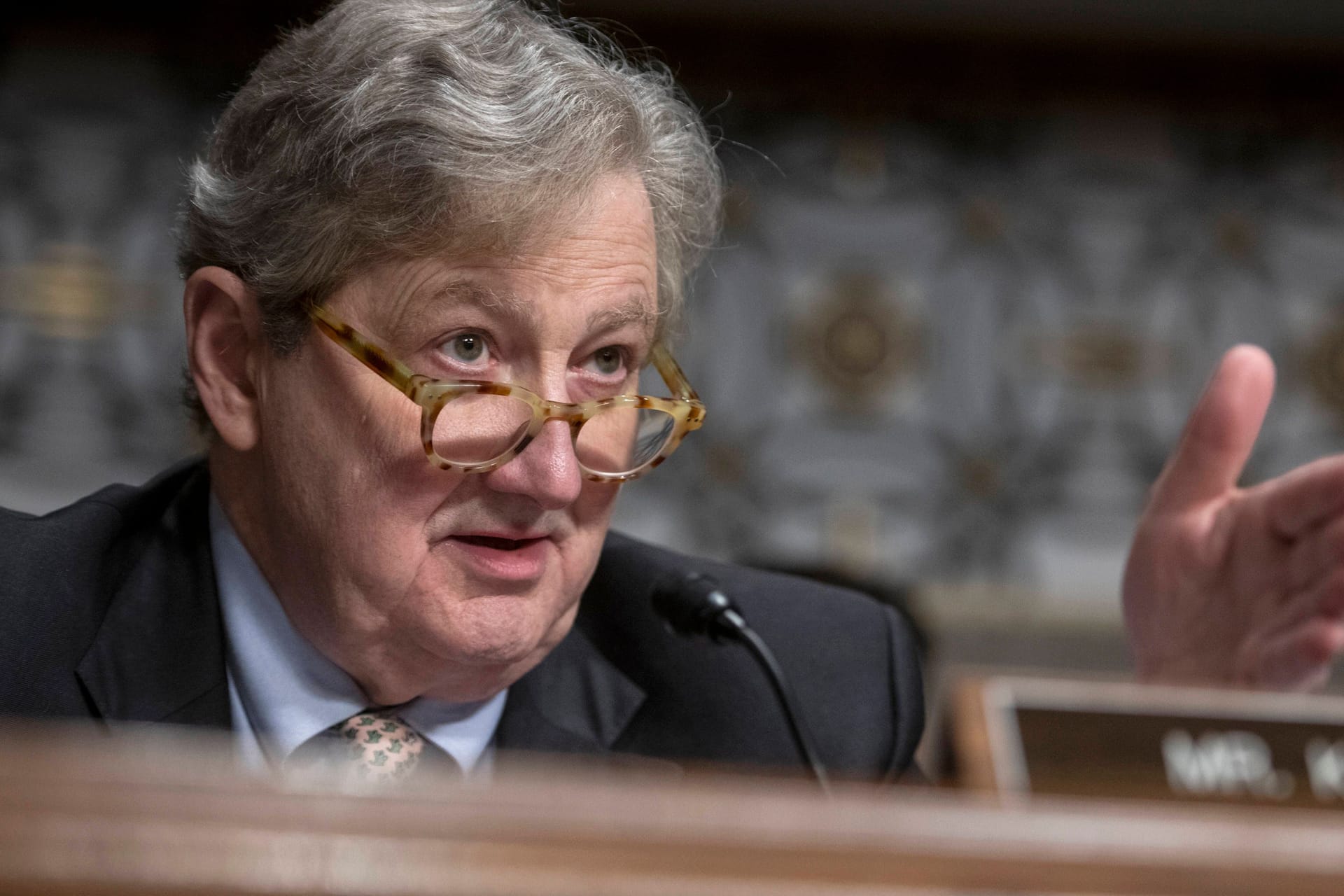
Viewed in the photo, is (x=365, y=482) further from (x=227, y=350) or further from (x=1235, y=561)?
(x=1235, y=561)

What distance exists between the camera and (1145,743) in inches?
33.4

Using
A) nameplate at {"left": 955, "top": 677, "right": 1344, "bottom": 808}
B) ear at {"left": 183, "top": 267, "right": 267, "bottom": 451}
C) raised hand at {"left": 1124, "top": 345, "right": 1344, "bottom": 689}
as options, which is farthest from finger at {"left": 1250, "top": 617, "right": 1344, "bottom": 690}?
ear at {"left": 183, "top": 267, "right": 267, "bottom": 451}

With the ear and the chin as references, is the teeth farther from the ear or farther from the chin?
the ear

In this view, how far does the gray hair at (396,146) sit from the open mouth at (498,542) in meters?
0.24

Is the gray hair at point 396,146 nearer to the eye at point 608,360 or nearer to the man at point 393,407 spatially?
the man at point 393,407

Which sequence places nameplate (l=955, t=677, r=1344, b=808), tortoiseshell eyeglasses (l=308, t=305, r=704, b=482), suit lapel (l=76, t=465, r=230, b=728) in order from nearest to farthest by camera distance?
nameplate (l=955, t=677, r=1344, b=808), tortoiseshell eyeglasses (l=308, t=305, r=704, b=482), suit lapel (l=76, t=465, r=230, b=728)

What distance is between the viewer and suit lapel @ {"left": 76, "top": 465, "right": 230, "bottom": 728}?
1257 mm

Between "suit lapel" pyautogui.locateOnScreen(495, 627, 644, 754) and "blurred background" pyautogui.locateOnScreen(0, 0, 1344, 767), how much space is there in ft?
6.42

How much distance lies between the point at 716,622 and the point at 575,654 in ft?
0.92

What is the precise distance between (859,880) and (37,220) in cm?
327

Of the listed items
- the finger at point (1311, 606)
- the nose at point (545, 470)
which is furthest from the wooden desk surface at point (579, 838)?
the finger at point (1311, 606)

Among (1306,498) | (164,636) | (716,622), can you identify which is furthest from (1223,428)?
(164,636)

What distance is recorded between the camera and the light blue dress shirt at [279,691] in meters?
1.27

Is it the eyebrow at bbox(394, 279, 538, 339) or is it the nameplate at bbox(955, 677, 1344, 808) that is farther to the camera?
the eyebrow at bbox(394, 279, 538, 339)
